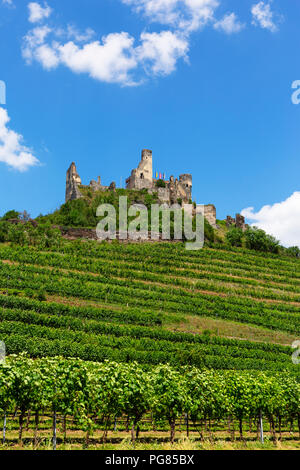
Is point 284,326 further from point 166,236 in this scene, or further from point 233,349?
point 166,236

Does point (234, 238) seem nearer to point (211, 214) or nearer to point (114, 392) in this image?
point (211, 214)

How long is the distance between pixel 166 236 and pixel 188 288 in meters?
20.3

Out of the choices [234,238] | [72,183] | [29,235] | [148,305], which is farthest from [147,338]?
[72,183]

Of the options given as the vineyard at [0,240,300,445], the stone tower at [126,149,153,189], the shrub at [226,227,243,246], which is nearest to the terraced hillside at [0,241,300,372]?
the vineyard at [0,240,300,445]

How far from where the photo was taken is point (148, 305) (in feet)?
134

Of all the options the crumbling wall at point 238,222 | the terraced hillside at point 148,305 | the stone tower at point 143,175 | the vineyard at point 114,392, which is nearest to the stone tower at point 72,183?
the stone tower at point 143,175

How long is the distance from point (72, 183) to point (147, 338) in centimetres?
5401

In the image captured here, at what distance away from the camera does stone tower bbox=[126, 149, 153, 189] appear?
8662 centimetres

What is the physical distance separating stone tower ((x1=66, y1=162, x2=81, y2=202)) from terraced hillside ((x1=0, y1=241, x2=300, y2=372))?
71.8 feet

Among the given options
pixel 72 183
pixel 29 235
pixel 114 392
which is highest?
pixel 72 183

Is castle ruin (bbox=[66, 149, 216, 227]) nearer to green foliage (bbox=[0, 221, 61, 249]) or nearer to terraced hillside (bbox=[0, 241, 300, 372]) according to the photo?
green foliage (bbox=[0, 221, 61, 249])

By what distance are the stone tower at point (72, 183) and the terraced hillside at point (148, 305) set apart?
21.9 meters

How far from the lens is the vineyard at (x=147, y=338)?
13164mm

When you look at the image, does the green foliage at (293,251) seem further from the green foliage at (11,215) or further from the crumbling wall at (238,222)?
the green foliage at (11,215)
